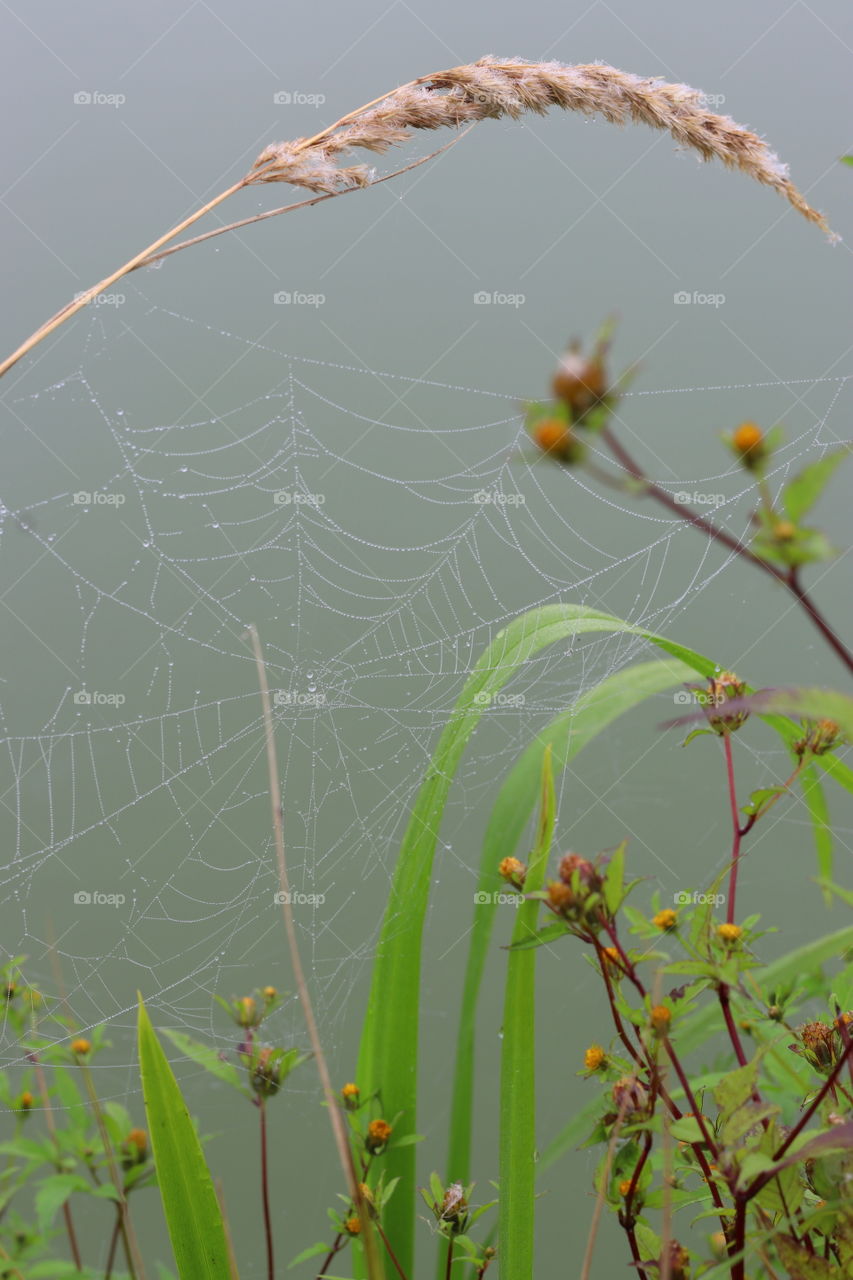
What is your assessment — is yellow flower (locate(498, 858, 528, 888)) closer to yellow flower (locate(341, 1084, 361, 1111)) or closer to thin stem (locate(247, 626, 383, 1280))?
thin stem (locate(247, 626, 383, 1280))

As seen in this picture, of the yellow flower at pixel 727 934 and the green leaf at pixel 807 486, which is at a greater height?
the green leaf at pixel 807 486

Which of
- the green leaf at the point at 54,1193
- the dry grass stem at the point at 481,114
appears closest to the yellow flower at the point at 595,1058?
the green leaf at the point at 54,1193

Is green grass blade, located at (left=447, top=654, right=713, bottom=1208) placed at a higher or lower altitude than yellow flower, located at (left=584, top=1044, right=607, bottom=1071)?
higher

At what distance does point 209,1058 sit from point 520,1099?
0.31m

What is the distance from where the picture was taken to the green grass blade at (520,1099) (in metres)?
0.78

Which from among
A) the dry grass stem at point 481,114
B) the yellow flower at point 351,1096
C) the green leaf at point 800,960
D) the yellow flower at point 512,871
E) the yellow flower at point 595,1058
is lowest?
the yellow flower at point 351,1096

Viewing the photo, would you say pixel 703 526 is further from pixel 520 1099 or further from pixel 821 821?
pixel 821 821

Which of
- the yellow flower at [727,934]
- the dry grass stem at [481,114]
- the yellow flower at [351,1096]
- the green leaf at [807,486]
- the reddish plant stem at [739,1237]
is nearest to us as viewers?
the green leaf at [807,486]

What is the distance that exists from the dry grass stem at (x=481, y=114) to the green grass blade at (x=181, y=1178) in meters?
0.64

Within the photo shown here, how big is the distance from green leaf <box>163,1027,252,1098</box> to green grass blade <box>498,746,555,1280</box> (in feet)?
0.81

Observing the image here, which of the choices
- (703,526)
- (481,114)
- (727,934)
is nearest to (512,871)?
(727,934)

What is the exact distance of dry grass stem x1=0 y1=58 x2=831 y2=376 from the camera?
0.76m

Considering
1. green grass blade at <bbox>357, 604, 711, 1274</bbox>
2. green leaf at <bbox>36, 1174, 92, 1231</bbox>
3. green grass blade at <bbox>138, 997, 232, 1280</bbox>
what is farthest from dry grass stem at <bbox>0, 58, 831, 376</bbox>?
green leaf at <bbox>36, 1174, 92, 1231</bbox>

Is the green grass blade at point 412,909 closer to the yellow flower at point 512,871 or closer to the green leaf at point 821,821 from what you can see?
the yellow flower at point 512,871
